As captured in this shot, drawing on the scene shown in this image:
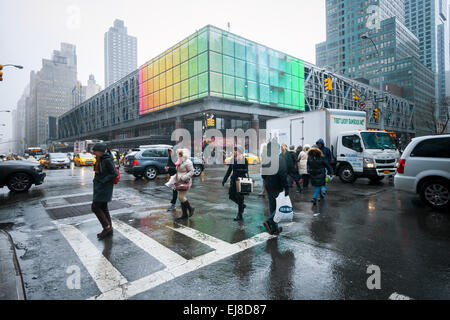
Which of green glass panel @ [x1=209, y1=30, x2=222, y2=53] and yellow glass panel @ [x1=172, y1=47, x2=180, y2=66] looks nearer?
green glass panel @ [x1=209, y1=30, x2=222, y2=53]

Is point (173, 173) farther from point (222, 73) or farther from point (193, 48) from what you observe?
point (193, 48)

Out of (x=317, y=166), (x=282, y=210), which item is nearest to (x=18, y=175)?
(x=282, y=210)

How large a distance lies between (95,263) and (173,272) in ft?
4.28

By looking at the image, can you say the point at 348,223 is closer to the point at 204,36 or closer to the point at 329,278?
the point at 329,278

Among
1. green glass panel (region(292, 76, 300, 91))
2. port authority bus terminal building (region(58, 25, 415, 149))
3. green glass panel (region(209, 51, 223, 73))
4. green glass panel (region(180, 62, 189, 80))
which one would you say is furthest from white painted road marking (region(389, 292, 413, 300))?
green glass panel (region(292, 76, 300, 91))

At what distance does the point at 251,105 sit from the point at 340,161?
98.6ft

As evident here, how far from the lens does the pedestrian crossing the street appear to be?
3.16 meters

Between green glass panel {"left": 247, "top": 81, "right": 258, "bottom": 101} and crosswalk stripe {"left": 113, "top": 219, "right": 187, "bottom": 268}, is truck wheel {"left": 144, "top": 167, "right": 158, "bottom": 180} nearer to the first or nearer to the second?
crosswalk stripe {"left": 113, "top": 219, "right": 187, "bottom": 268}

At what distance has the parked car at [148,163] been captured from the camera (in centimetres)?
1455

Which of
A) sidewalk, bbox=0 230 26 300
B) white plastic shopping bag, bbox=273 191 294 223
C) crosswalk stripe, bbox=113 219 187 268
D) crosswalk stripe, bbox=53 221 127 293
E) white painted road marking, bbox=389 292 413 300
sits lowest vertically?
crosswalk stripe, bbox=53 221 127 293

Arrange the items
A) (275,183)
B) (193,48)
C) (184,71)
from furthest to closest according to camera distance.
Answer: (184,71) < (193,48) < (275,183)

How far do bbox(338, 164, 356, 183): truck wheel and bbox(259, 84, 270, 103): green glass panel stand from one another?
30441 mm

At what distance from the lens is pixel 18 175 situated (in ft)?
35.3

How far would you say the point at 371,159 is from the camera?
11.2 m
